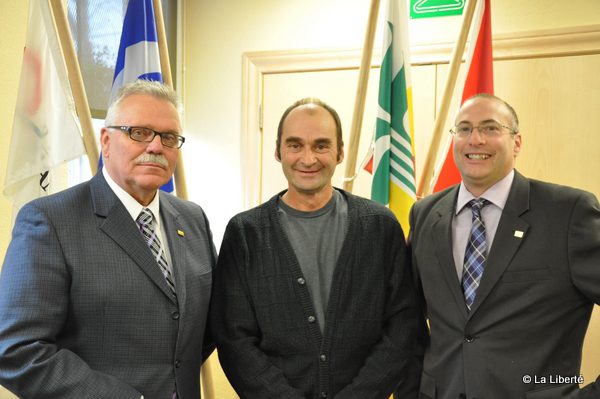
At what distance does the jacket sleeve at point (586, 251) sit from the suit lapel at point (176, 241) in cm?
108

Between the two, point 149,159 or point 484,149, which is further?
point 484,149

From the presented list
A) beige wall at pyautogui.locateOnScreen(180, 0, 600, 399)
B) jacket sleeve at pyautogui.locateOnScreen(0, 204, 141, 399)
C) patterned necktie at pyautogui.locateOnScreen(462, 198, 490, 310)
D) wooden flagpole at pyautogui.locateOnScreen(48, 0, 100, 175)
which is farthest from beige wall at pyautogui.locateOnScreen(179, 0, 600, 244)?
jacket sleeve at pyautogui.locateOnScreen(0, 204, 141, 399)

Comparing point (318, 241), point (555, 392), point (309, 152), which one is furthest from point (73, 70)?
point (555, 392)

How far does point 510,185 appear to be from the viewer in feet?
5.62

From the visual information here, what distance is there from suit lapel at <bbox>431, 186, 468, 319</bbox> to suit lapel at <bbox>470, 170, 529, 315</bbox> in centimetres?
6

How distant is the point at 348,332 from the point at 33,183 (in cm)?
127

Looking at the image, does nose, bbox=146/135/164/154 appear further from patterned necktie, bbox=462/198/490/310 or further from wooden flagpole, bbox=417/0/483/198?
wooden flagpole, bbox=417/0/483/198

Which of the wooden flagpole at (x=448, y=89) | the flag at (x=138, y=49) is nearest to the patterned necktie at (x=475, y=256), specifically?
the wooden flagpole at (x=448, y=89)

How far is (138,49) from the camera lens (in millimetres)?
2270

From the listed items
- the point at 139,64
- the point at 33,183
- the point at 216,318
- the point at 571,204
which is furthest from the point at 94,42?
the point at 571,204

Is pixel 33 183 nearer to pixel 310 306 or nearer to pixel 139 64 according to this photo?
pixel 139 64

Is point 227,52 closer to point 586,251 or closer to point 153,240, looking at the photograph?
point 153,240

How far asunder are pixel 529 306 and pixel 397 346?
1.27 feet

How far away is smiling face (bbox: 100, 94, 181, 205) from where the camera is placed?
59.4 inches
